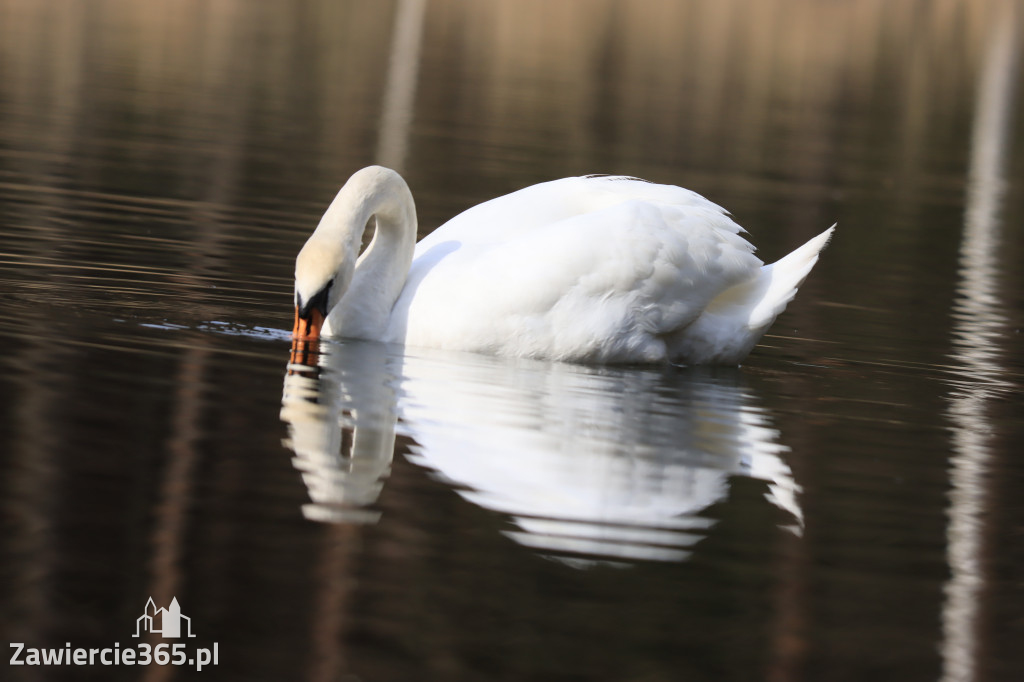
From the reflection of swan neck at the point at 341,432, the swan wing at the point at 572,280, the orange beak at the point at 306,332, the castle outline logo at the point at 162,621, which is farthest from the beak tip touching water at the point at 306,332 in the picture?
the castle outline logo at the point at 162,621

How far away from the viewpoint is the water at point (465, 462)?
4398mm

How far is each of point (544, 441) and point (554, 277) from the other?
1640 millimetres

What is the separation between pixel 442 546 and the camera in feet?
16.3

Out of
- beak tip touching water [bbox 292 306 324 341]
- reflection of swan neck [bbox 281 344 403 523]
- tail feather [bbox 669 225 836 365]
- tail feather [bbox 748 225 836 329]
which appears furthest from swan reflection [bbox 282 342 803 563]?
tail feather [bbox 748 225 836 329]

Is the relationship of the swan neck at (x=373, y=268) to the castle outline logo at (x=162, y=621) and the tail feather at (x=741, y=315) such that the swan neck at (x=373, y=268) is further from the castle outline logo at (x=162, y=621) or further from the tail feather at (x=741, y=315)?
the castle outline logo at (x=162, y=621)

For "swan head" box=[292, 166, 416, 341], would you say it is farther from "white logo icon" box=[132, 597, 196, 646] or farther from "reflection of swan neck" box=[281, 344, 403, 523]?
"white logo icon" box=[132, 597, 196, 646]

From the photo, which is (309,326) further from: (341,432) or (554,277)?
(341,432)

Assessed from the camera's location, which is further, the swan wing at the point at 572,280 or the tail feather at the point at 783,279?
the tail feather at the point at 783,279

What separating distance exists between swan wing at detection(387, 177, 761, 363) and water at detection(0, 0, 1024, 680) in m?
0.18

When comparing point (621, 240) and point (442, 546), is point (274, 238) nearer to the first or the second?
point (621, 240)

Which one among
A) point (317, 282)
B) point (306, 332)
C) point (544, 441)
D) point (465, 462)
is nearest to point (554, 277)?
point (317, 282)

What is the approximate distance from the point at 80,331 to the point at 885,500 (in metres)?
3.96

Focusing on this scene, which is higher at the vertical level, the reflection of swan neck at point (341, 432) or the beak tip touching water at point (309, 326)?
the beak tip touching water at point (309, 326)

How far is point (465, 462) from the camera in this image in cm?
593
